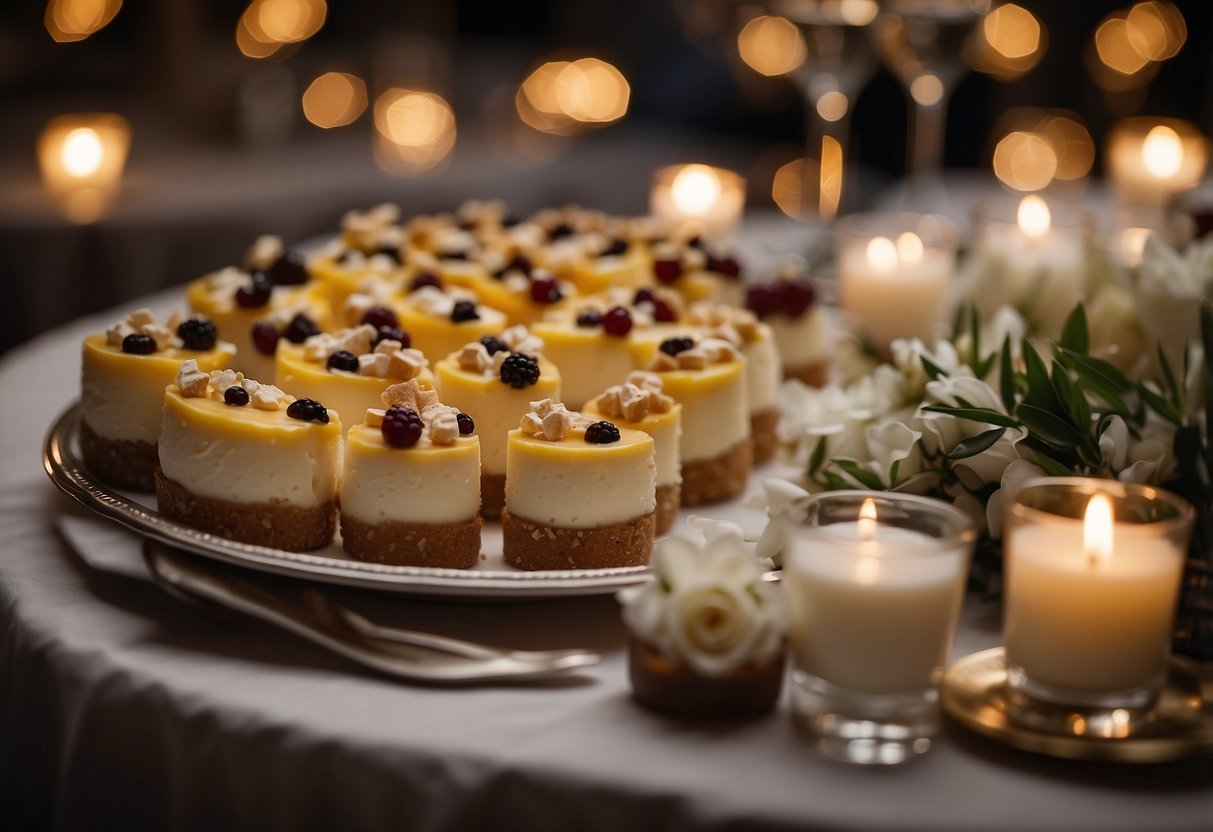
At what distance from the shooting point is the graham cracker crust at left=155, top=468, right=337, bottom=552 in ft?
5.34

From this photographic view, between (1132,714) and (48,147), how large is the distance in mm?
3701

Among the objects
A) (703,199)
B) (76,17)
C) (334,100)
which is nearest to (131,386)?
(703,199)

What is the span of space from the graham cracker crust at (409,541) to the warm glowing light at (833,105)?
5.88ft

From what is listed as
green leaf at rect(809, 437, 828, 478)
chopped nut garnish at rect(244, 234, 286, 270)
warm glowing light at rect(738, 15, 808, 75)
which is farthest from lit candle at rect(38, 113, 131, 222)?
warm glowing light at rect(738, 15, 808, 75)

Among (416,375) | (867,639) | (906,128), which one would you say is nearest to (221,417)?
(416,375)

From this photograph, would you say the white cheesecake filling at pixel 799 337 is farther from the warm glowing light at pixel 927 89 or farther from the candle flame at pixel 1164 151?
the candle flame at pixel 1164 151

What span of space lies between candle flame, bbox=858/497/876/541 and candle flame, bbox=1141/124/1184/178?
2.49m

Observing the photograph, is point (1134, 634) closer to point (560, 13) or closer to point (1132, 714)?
point (1132, 714)

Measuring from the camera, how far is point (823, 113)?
312cm

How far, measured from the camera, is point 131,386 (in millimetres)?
1822

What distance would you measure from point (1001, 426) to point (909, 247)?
1.08 meters

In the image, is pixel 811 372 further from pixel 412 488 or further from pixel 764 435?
pixel 412 488

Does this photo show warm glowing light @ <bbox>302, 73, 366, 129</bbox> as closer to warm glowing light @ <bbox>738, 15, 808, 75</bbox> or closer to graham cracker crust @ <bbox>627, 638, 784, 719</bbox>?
warm glowing light @ <bbox>738, 15, 808, 75</bbox>

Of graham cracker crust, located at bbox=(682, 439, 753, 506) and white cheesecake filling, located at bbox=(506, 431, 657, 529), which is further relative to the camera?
graham cracker crust, located at bbox=(682, 439, 753, 506)
